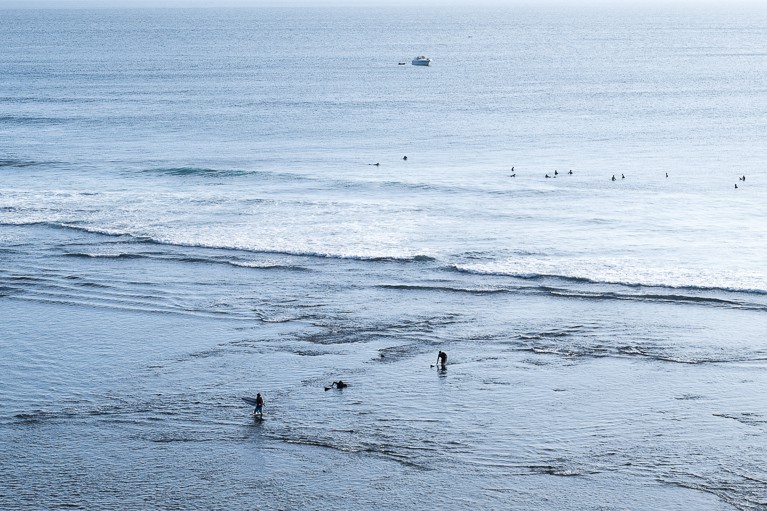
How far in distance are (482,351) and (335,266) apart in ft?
44.6

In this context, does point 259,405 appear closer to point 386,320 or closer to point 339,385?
point 339,385

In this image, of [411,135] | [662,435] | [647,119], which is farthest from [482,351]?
[647,119]

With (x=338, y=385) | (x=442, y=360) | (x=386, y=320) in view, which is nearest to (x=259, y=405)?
(x=338, y=385)

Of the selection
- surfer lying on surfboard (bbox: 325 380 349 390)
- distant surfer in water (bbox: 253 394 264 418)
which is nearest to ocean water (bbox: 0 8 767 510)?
surfer lying on surfboard (bbox: 325 380 349 390)

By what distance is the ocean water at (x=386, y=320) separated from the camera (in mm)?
27750

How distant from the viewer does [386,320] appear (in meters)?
40.3

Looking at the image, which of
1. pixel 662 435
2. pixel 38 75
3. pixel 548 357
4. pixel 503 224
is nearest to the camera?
pixel 662 435

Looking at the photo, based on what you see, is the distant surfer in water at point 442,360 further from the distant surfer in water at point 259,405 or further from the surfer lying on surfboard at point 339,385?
the distant surfer in water at point 259,405

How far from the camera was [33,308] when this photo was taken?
42156mm

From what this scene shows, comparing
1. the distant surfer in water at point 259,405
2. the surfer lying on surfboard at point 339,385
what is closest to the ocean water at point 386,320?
the surfer lying on surfboard at point 339,385

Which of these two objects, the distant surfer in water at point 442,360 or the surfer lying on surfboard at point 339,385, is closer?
the surfer lying on surfboard at point 339,385

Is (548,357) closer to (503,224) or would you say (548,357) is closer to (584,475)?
(584,475)

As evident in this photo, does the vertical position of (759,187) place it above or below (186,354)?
above

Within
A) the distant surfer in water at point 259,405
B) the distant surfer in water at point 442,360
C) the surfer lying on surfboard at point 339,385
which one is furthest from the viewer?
the distant surfer in water at point 442,360
